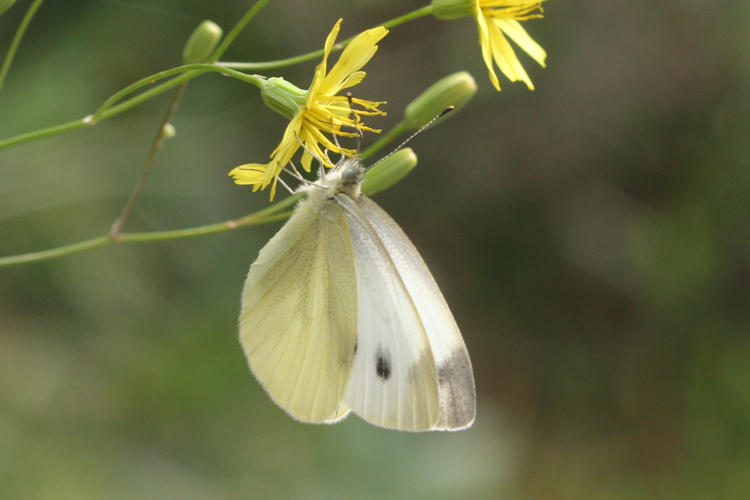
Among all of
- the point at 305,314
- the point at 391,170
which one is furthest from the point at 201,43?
the point at 305,314

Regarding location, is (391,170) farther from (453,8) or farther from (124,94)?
(124,94)

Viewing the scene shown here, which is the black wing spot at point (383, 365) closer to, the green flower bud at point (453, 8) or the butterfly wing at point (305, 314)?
the butterfly wing at point (305, 314)

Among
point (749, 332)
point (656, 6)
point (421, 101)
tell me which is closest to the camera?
point (421, 101)

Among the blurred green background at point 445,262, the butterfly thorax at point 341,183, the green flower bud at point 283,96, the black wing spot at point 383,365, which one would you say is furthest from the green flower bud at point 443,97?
the blurred green background at point 445,262

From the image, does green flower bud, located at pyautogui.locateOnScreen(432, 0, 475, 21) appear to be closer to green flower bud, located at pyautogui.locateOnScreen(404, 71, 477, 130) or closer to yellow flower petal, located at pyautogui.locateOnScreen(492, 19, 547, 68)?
yellow flower petal, located at pyautogui.locateOnScreen(492, 19, 547, 68)

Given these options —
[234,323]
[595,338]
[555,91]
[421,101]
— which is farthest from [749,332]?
[421,101]

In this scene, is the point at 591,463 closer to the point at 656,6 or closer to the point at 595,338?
the point at 595,338
